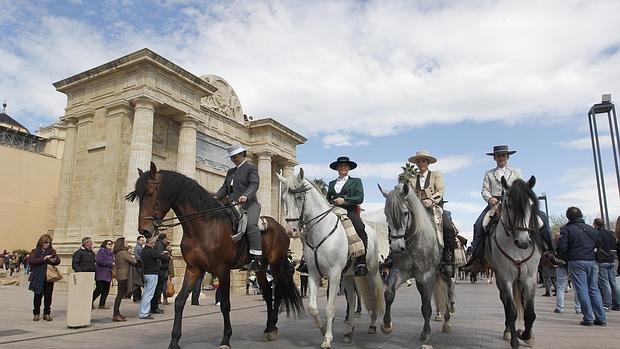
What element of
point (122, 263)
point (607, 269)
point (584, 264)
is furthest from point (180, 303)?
point (607, 269)

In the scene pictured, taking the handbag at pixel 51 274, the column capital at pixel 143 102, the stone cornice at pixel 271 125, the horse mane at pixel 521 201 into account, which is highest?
the stone cornice at pixel 271 125

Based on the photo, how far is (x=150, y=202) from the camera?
237 inches

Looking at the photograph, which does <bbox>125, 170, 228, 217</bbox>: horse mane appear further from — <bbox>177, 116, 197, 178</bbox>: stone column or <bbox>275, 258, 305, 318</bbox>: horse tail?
<bbox>177, 116, 197, 178</bbox>: stone column

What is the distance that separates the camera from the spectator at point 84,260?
33.5ft

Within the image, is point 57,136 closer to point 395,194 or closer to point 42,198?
point 42,198

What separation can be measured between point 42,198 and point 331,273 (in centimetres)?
4031

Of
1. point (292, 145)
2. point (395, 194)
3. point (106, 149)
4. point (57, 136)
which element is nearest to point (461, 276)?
point (292, 145)

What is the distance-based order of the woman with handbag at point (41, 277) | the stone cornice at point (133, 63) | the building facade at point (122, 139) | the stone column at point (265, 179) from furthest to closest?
1. the stone column at point (265, 179)
2. the stone cornice at point (133, 63)
3. the building facade at point (122, 139)
4. the woman with handbag at point (41, 277)

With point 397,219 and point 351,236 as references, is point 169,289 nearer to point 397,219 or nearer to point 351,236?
point 351,236

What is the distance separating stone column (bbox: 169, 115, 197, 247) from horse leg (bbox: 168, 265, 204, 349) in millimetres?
14178

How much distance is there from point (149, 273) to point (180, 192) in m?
5.30

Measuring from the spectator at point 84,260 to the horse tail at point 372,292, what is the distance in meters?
6.69

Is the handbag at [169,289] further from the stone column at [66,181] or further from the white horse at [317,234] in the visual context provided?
the white horse at [317,234]

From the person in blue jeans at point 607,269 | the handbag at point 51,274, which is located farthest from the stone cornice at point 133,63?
the person in blue jeans at point 607,269
